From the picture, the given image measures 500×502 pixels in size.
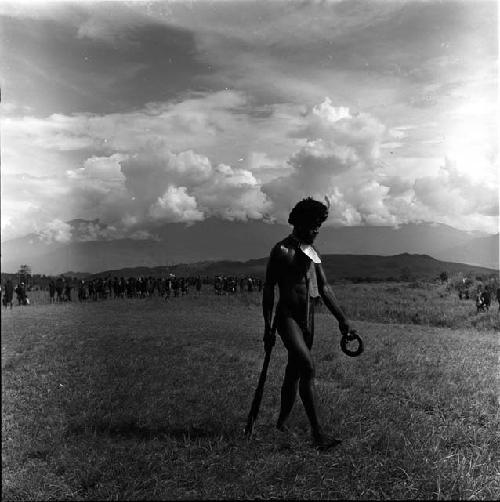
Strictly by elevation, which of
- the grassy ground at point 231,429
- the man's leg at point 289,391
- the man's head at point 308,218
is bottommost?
the grassy ground at point 231,429

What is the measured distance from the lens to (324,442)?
5086 mm

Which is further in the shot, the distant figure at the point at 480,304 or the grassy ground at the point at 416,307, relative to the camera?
the distant figure at the point at 480,304

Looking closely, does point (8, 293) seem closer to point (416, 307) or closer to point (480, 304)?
point (416, 307)

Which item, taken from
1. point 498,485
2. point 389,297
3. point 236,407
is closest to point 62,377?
point 236,407

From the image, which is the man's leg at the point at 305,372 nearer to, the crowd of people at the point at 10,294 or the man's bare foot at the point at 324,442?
the man's bare foot at the point at 324,442

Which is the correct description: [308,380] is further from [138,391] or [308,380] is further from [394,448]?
[138,391]

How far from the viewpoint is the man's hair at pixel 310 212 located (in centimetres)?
538

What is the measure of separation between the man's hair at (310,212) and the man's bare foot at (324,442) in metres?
2.28

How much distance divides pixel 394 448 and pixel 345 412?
1.17 m

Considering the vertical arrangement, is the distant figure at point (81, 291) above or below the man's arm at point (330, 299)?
below

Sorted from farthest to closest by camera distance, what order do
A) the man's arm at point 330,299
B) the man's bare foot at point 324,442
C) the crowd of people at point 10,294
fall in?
the crowd of people at point 10,294, the man's arm at point 330,299, the man's bare foot at point 324,442

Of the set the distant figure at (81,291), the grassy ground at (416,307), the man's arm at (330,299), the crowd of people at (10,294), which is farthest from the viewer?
the distant figure at (81,291)

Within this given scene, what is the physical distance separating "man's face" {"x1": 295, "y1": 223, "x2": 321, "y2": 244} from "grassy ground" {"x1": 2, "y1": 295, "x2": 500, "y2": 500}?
2.21m

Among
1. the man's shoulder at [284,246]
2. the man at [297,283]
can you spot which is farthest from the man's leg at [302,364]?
the man's shoulder at [284,246]
